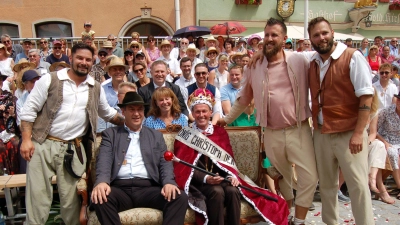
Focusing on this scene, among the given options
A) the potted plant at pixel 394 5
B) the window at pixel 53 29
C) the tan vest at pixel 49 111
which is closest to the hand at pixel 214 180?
the tan vest at pixel 49 111

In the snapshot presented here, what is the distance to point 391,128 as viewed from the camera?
534cm

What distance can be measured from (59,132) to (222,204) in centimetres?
170

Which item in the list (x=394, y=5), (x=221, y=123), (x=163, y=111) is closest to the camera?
(x=221, y=123)

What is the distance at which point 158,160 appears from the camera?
3.72 m

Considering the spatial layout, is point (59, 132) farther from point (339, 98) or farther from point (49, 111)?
point (339, 98)

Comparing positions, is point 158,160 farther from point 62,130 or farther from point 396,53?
point 396,53

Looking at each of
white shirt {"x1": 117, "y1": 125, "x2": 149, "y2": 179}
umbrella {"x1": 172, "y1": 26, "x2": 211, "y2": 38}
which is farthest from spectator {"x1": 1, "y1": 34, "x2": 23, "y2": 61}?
white shirt {"x1": 117, "y1": 125, "x2": 149, "y2": 179}

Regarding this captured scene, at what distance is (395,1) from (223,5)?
8.94 meters

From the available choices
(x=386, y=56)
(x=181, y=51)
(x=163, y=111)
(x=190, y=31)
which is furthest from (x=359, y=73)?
(x=190, y=31)

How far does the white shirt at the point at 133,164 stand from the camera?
3.62 metres

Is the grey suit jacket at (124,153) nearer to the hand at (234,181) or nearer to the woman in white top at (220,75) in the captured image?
the hand at (234,181)

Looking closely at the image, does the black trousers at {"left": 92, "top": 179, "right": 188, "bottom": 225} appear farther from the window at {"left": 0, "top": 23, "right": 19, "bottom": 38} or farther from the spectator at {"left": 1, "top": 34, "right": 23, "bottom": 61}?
the window at {"left": 0, "top": 23, "right": 19, "bottom": 38}

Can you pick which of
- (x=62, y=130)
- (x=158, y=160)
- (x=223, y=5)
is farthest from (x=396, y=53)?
(x=62, y=130)

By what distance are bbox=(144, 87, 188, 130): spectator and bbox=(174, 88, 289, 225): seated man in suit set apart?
0.44 m
